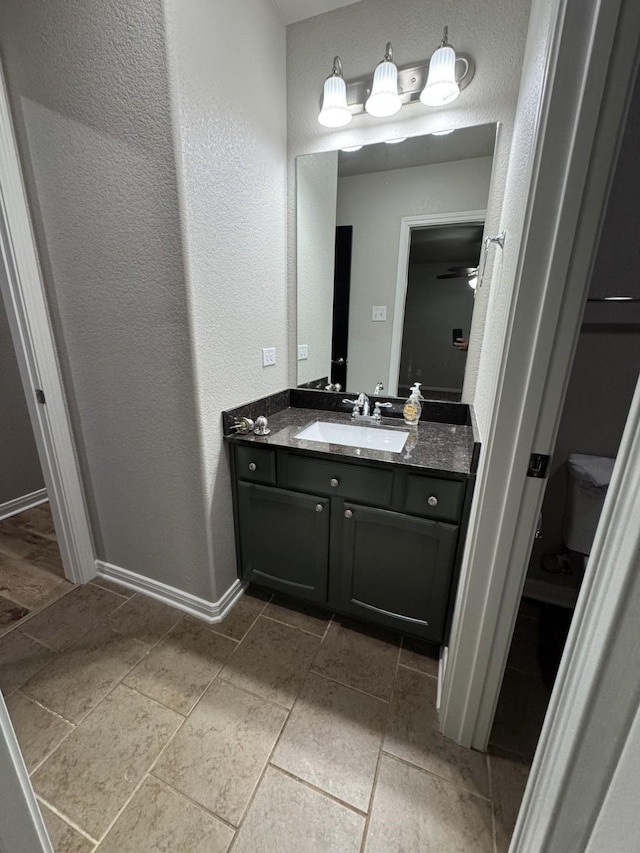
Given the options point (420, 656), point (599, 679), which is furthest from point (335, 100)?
point (420, 656)

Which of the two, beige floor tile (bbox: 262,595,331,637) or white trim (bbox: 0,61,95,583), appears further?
beige floor tile (bbox: 262,595,331,637)

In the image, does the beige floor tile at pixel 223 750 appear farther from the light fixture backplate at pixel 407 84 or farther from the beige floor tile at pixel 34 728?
the light fixture backplate at pixel 407 84

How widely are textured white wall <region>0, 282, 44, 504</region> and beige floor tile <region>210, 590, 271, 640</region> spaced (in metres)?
1.90

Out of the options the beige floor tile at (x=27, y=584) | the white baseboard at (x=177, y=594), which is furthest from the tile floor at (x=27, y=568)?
the white baseboard at (x=177, y=594)

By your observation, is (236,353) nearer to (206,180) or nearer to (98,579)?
(206,180)

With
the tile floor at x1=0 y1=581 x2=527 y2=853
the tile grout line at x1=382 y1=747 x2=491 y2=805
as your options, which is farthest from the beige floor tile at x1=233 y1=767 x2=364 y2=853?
the tile grout line at x1=382 y1=747 x2=491 y2=805

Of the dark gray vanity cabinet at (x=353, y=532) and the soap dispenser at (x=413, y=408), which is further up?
the soap dispenser at (x=413, y=408)

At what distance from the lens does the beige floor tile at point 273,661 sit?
1.26 m

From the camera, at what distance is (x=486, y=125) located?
4.42 feet

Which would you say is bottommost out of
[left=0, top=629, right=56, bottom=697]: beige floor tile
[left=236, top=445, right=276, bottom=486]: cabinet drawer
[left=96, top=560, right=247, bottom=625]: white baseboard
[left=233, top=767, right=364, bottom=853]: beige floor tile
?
[left=0, top=629, right=56, bottom=697]: beige floor tile

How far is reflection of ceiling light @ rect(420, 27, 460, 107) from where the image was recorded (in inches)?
49.6

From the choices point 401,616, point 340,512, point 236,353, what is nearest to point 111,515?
point 236,353

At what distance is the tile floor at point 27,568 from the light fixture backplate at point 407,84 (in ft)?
8.75

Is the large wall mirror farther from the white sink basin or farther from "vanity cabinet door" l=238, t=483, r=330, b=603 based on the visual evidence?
"vanity cabinet door" l=238, t=483, r=330, b=603
